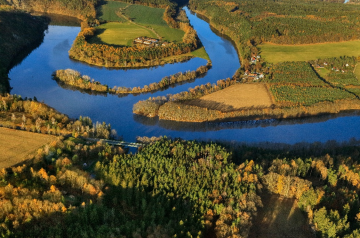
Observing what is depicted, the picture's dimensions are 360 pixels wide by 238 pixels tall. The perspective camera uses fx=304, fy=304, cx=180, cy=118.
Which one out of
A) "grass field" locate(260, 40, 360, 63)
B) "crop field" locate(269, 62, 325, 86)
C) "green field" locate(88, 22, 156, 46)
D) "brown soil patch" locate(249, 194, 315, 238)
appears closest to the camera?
"brown soil patch" locate(249, 194, 315, 238)

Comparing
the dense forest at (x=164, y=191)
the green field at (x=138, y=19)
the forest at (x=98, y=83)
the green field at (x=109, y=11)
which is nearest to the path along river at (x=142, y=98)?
the forest at (x=98, y=83)

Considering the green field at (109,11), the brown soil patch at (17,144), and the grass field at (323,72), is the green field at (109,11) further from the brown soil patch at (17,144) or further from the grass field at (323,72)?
the brown soil patch at (17,144)

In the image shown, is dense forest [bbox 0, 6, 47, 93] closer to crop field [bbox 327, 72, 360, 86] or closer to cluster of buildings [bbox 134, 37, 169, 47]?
cluster of buildings [bbox 134, 37, 169, 47]

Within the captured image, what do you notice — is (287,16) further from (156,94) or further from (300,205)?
(300,205)

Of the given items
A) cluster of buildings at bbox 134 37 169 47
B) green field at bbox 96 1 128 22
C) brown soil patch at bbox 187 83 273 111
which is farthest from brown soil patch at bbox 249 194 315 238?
green field at bbox 96 1 128 22

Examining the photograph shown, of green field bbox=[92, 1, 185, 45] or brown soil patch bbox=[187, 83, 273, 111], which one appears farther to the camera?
green field bbox=[92, 1, 185, 45]

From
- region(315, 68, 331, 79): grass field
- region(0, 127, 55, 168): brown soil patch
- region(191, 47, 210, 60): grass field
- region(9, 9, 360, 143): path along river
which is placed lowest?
region(0, 127, 55, 168): brown soil patch

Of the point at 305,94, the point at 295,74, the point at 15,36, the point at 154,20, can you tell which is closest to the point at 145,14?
the point at 154,20
